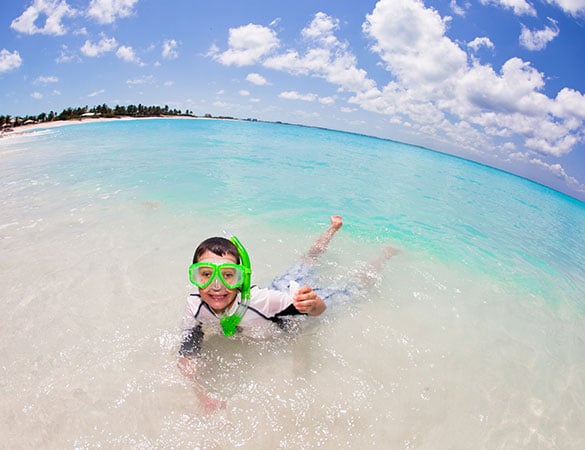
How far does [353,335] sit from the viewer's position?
334 centimetres

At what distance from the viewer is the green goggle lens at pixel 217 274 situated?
235cm

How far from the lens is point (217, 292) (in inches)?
98.0

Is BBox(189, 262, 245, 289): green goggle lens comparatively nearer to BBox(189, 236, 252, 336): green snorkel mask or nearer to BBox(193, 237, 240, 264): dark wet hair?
BBox(189, 236, 252, 336): green snorkel mask

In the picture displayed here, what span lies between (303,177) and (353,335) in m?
9.39

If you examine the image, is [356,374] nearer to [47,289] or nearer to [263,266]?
[263,266]

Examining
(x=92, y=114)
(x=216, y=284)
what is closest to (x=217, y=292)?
(x=216, y=284)

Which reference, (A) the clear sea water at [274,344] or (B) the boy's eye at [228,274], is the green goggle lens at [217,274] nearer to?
(B) the boy's eye at [228,274]

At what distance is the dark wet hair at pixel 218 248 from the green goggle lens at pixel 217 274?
0.10 meters

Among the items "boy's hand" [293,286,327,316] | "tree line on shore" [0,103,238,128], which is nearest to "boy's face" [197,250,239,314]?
"boy's hand" [293,286,327,316]

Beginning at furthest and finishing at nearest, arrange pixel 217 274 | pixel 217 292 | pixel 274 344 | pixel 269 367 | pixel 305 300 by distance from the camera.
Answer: pixel 274 344 → pixel 269 367 → pixel 305 300 → pixel 217 292 → pixel 217 274

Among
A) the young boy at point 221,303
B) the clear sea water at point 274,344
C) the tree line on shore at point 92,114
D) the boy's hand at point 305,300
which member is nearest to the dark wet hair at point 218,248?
the young boy at point 221,303

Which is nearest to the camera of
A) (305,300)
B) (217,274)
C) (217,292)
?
(217,274)

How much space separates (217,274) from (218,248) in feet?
0.68

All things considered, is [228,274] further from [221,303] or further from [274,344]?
[274,344]
